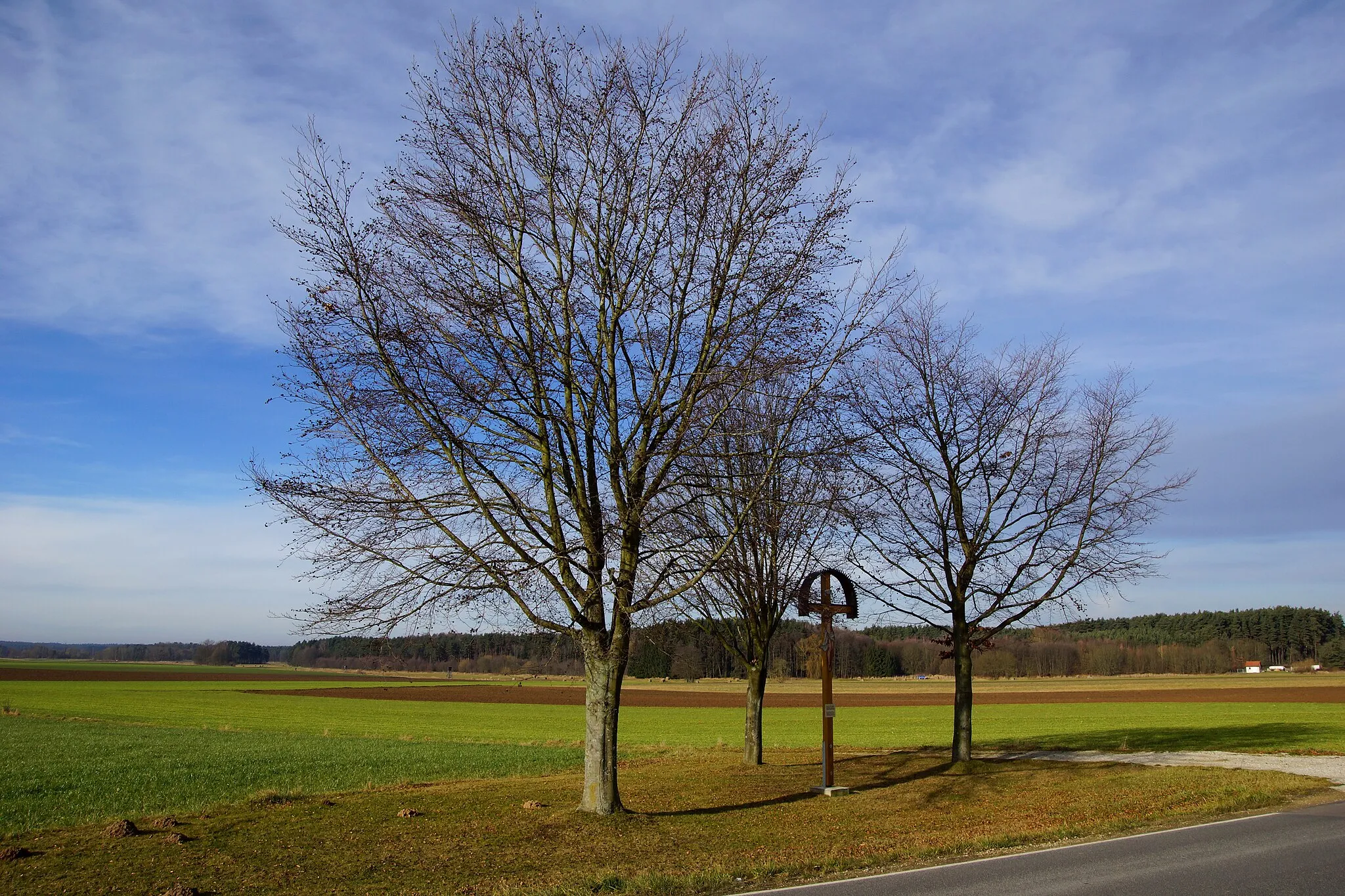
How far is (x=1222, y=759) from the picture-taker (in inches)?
784

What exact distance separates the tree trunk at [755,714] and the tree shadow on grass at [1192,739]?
902cm

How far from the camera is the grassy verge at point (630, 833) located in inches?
337

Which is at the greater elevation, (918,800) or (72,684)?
(918,800)

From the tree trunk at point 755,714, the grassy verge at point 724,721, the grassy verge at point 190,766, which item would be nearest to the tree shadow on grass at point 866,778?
the tree trunk at point 755,714

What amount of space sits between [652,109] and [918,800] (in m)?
11.0

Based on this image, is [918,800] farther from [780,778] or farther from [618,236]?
[618,236]

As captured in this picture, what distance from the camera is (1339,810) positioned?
1241cm

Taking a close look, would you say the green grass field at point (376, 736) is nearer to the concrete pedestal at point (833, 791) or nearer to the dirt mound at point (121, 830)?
the dirt mound at point (121, 830)

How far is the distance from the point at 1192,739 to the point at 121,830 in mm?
28944

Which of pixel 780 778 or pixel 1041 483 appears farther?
pixel 1041 483

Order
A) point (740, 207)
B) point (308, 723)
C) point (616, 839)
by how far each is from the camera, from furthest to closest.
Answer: point (308, 723)
point (740, 207)
point (616, 839)

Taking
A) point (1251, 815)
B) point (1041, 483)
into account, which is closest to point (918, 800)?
point (1251, 815)

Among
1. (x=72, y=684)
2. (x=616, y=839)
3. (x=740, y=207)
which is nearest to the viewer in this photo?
(x=616, y=839)

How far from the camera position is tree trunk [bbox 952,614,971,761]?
17.9m
